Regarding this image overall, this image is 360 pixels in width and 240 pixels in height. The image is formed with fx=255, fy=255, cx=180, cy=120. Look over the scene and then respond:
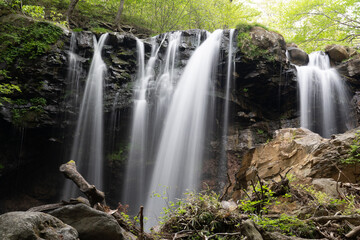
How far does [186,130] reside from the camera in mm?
11406

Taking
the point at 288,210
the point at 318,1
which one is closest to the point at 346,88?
the point at 318,1

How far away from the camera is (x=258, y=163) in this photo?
309 inches

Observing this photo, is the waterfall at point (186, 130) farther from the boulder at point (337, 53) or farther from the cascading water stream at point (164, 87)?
the boulder at point (337, 53)

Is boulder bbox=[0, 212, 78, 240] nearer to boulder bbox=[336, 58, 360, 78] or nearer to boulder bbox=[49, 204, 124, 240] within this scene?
boulder bbox=[49, 204, 124, 240]

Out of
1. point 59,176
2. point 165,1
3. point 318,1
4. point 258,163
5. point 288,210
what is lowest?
point 59,176

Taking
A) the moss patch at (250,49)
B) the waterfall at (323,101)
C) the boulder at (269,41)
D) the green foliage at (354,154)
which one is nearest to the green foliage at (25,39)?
the moss patch at (250,49)

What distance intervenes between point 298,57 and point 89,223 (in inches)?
522

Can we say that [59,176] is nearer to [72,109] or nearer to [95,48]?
[72,109]

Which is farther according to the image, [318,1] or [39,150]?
[318,1]

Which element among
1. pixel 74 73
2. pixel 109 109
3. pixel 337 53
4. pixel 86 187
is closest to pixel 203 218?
pixel 86 187

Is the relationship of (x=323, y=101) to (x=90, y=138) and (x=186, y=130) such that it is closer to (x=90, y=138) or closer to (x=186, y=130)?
(x=186, y=130)

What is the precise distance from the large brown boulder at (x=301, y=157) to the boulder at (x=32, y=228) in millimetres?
3840

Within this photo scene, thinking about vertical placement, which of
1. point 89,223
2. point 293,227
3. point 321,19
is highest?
point 321,19

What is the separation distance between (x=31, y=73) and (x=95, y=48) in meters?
3.11
